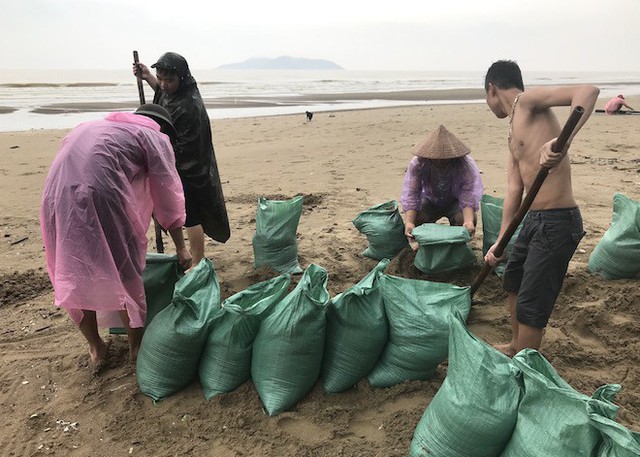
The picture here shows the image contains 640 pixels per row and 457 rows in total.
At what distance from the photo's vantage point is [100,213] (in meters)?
2.09

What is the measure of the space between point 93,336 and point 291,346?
112cm

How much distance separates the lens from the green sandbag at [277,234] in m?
3.50

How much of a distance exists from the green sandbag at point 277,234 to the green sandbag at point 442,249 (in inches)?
36.0

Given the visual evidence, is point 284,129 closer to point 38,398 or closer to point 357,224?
point 357,224

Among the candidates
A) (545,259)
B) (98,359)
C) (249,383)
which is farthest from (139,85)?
(545,259)

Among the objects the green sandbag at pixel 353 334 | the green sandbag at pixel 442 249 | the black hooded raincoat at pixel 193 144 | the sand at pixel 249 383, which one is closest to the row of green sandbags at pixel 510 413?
the sand at pixel 249 383

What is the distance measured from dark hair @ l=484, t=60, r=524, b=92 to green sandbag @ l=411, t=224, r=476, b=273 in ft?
3.46

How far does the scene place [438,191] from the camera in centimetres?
365

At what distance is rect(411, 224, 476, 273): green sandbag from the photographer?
10.2ft

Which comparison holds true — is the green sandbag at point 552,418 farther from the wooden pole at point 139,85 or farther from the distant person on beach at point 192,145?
the wooden pole at point 139,85

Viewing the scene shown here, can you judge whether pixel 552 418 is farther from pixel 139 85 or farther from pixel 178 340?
pixel 139 85

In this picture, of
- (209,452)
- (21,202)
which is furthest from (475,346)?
(21,202)

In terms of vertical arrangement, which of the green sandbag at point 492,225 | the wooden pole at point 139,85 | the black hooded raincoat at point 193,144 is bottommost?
the green sandbag at point 492,225

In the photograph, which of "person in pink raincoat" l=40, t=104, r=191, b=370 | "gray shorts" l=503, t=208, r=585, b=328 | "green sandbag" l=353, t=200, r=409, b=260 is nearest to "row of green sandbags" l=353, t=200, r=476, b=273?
"green sandbag" l=353, t=200, r=409, b=260
